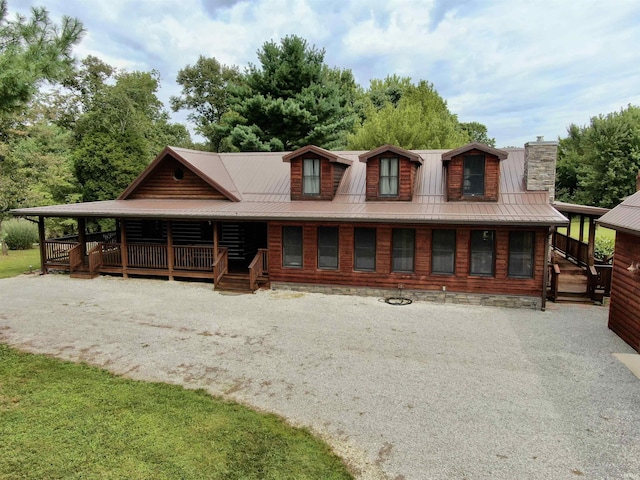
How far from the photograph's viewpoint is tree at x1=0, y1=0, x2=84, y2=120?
6.80m

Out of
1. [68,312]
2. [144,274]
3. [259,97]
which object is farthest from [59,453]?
[259,97]

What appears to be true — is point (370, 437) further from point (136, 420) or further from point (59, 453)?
point (59, 453)

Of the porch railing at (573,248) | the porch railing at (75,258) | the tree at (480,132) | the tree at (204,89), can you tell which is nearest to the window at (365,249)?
the porch railing at (573,248)

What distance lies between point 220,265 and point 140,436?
30.1 feet

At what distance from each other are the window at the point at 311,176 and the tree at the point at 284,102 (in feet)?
38.9

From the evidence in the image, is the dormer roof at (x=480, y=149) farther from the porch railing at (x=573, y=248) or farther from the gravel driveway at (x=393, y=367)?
the gravel driveway at (x=393, y=367)

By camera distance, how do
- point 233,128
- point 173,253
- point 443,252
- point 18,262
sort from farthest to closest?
point 233,128, point 18,262, point 173,253, point 443,252

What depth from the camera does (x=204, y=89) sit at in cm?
4316

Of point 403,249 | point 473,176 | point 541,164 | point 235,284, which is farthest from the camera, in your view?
point 235,284

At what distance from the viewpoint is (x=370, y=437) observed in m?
5.69

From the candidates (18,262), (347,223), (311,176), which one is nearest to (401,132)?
(311,176)

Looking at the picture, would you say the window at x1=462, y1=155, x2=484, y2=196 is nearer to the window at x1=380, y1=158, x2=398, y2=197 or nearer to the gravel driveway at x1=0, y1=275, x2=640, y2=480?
the window at x1=380, y1=158, x2=398, y2=197

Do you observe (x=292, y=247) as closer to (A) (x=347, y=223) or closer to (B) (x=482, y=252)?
(A) (x=347, y=223)

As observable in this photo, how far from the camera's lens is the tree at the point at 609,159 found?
37844mm
